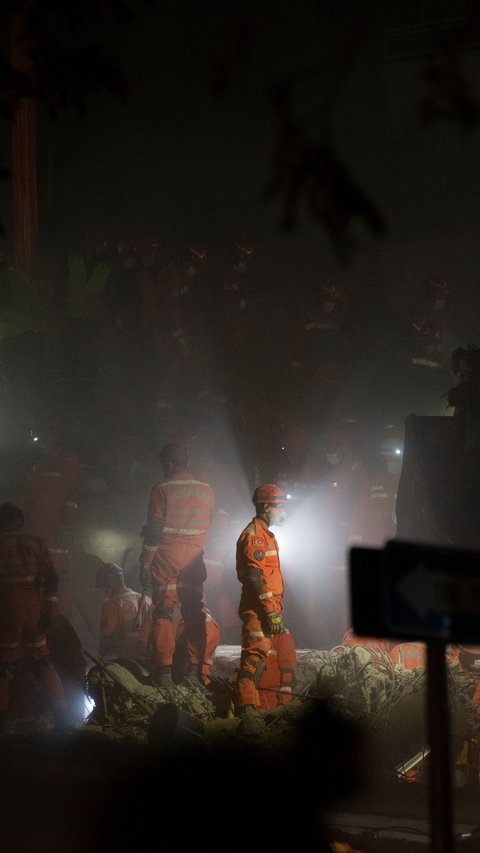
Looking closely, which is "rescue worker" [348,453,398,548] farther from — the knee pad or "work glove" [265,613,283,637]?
"work glove" [265,613,283,637]

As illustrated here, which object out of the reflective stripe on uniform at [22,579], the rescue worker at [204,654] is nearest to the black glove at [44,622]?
the reflective stripe on uniform at [22,579]

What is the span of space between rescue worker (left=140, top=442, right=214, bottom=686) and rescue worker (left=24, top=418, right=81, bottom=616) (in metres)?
1.96

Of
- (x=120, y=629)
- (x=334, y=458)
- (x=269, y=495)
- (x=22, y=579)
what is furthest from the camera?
(x=334, y=458)

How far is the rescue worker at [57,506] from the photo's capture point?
12.4m

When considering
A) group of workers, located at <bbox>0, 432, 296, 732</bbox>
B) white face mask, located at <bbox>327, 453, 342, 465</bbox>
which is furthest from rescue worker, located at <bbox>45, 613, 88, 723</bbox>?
white face mask, located at <bbox>327, 453, 342, 465</bbox>

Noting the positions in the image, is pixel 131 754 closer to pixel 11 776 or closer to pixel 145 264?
pixel 11 776

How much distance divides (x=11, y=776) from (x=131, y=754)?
87 centimetres

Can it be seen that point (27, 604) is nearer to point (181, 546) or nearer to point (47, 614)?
point (47, 614)

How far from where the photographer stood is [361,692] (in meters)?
8.36

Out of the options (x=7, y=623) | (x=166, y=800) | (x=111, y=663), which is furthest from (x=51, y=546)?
(x=166, y=800)

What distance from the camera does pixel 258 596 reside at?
8906 millimetres

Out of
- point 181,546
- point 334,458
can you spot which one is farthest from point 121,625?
point 334,458

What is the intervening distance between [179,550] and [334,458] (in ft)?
7.48

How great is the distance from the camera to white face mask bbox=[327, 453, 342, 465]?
1205cm
